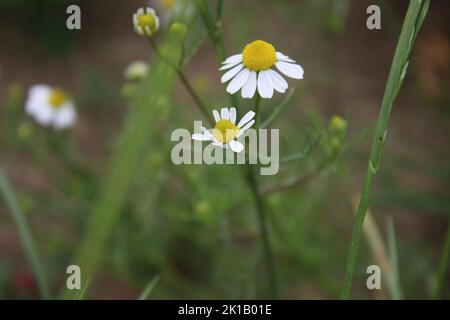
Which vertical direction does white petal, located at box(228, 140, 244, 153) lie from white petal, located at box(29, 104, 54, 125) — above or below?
below

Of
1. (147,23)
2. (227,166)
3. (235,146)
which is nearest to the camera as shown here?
(235,146)

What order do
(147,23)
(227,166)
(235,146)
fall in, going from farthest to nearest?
(227,166) < (147,23) < (235,146)

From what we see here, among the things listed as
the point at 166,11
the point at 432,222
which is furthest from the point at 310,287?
the point at 166,11

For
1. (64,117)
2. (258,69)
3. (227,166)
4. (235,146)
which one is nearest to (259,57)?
(258,69)

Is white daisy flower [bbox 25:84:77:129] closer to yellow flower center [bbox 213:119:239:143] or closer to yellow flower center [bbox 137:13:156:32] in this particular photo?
yellow flower center [bbox 137:13:156:32]

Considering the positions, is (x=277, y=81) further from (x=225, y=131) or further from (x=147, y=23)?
(x=147, y=23)

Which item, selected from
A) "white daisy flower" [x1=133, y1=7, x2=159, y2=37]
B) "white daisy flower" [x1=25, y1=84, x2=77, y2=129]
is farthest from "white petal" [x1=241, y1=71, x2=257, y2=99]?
"white daisy flower" [x1=25, y1=84, x2=77, y2=129]

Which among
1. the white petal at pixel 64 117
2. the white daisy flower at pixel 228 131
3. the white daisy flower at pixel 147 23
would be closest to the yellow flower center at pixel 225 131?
the white daisy flower at pixel 228 131
